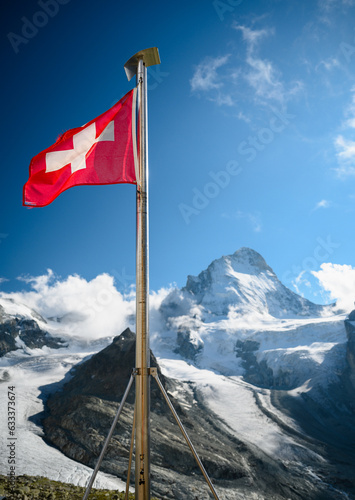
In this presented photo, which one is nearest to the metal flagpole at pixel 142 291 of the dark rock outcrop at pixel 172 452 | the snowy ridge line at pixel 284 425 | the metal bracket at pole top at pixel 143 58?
the metal bracket at pole top at pixel 143 58

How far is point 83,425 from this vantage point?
292 ft

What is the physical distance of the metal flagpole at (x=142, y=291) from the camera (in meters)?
6.18

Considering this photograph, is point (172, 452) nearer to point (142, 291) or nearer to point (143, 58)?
point (142, 291)

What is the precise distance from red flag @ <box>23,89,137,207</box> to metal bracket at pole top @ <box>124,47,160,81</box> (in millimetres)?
575

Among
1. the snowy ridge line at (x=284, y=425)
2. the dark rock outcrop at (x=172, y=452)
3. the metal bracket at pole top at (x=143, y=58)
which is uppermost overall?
the metal bracket at pole top at (x=143, y=58)

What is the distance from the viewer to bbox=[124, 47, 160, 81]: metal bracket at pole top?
8364mm

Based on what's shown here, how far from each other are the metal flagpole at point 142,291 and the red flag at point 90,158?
36 cm

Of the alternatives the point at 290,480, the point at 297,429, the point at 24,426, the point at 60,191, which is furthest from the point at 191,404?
the point at 60,191

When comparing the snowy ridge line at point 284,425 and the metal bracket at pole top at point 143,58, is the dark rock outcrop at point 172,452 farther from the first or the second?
the metal bracket at pole top at point 143,58

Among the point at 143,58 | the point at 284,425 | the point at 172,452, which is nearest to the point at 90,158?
the point at 143,58

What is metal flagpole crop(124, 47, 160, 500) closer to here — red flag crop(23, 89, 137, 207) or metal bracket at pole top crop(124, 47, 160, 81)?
metal bracket at pole top crop(124, 47, 160, 81)

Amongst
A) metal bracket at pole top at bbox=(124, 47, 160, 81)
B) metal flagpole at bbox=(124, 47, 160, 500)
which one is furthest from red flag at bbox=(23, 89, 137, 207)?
metal bracket at pole top at bbox=(124, 47, 160, 81)

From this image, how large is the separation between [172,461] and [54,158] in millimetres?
87689

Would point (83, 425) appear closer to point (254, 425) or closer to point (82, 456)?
point (82, 456)
